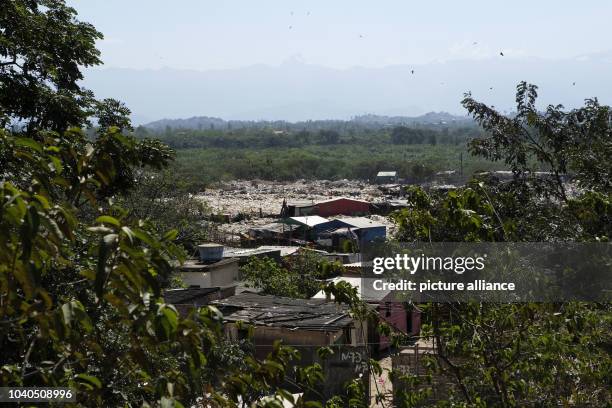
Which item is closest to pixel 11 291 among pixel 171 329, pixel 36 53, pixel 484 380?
pixel 171 329

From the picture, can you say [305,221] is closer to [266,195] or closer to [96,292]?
[266,195]

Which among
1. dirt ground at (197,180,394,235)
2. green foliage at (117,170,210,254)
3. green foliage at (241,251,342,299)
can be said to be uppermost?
green foliage at (117,170,210,254)

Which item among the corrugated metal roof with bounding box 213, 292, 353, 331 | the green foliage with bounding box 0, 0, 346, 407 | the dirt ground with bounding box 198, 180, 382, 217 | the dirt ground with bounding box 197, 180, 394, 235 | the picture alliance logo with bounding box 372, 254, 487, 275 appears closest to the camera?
the green foliage with bounding box 0, 0, 346, 407

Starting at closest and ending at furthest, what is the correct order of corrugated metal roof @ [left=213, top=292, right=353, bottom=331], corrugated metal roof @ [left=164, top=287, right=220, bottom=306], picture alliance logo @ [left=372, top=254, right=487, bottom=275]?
picture alliance logo @ [left=372, top=254, right=487, bottom=275] < corrugated metal roof @ [left=213, top=292, right=353, bottom=331] < corrugated metal roof @ [left=164, top=287, right=220, bottom=306]

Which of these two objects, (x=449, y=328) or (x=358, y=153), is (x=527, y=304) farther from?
(x=358, y=153)

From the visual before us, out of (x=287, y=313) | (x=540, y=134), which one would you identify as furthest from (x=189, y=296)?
(x=540, y=134)

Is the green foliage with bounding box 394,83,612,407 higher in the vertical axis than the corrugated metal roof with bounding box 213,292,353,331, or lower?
higher

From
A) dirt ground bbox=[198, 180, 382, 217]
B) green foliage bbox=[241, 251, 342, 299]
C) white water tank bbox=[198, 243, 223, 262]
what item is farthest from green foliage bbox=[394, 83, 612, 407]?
dirt ground bbox=[198, 180, 382, 217]

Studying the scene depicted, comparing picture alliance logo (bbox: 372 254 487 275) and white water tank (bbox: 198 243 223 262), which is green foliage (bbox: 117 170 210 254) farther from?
picture alliance logo (bbox: 372 254 487 275)

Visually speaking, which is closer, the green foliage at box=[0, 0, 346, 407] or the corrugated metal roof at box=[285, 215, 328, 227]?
the green foliage at box=[0, 0, 346, 407]
